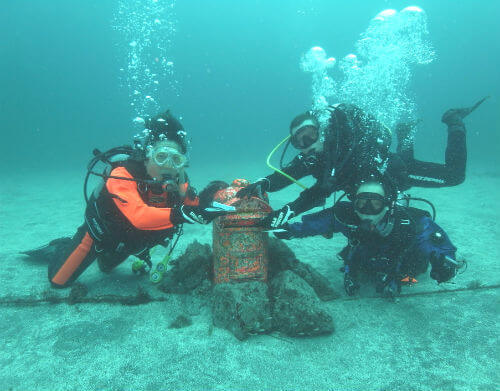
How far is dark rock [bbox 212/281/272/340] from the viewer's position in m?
2.99

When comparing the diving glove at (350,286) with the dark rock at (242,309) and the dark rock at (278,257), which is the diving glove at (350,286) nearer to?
the dark rock at (278,257)

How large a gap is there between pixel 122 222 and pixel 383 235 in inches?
135

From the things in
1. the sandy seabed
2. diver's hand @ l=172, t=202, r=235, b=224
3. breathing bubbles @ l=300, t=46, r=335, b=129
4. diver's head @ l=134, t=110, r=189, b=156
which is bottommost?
the sandy seabed

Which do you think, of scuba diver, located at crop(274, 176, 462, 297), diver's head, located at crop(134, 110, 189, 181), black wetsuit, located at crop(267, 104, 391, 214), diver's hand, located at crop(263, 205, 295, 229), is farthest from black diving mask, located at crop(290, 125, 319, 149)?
diver's head, located at crop(134, 110, 189, 181)

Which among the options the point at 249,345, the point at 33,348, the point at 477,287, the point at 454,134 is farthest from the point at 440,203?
the point at 33,348

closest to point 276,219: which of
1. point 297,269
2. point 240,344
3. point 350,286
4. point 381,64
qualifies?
point 297,269

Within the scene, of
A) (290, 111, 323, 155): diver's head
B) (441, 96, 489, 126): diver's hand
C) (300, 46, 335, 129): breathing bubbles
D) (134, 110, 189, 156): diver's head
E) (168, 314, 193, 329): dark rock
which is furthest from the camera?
(300, 46, 335, 129): breathing bubbles

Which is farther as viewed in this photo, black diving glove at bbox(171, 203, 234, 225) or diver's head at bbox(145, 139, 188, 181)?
diver's head at bbox(145, 139, 188, 181)

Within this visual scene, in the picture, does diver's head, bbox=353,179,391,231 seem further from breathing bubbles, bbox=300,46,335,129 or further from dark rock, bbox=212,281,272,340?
breathing bubbles, bbox=300,46,335,129

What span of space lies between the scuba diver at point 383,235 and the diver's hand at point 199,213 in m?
0.80

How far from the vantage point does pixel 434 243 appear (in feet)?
11.6

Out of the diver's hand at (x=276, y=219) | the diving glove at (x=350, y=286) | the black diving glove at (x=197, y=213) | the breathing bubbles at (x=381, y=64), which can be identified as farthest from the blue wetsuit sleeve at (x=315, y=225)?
the breathing bubbles at (x=381, y=64)

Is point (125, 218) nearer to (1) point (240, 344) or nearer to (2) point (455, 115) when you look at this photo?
(1) point (240, 344)

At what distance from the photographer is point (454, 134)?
18.1 feet
